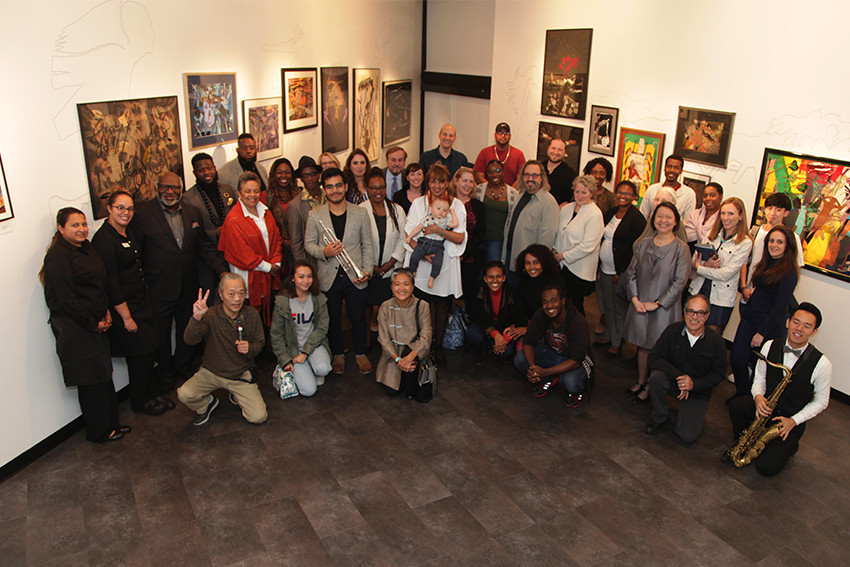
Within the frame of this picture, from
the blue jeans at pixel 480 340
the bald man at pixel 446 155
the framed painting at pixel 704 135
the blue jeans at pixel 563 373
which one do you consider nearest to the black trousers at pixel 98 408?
the blue jeans at pixel 480 340

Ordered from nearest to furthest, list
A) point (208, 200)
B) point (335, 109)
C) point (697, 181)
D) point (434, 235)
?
point (208, 200) < point (434, 235) < point (697, 181) < point (335, 109)

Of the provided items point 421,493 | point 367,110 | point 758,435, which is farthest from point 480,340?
point 367,110

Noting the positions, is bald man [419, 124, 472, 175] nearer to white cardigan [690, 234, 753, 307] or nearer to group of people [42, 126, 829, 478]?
group of people [42, 126, 829, 478]

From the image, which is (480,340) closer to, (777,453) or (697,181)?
(777,453)

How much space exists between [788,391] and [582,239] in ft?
7.41

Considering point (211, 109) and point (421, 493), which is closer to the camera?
point (421, 493)

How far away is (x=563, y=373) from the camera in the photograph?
5570mm

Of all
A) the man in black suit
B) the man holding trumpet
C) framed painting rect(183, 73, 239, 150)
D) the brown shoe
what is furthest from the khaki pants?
framed painting rect(183, 73, 239, 150)

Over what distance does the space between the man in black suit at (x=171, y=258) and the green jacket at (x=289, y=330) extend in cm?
67

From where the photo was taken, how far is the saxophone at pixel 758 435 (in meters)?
4.63

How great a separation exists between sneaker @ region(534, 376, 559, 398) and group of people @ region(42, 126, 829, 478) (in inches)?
1.4

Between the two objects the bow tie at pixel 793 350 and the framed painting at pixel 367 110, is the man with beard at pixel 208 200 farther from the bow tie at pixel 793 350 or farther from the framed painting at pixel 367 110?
the bow tie at pixel 793 350

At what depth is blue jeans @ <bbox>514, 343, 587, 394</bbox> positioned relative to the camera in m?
5.51

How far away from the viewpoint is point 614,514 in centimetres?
422
